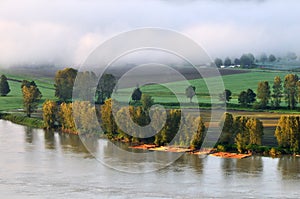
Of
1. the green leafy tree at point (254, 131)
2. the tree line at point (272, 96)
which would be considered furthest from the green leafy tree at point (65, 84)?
the green leafy tree at point (254, 131)

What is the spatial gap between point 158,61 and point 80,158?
53.3 feet

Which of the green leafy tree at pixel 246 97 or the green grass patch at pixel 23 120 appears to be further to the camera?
the green leafy tree at pixel 246 97

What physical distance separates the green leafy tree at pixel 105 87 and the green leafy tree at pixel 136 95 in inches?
41.8

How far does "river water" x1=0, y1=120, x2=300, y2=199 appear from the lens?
18047 mm

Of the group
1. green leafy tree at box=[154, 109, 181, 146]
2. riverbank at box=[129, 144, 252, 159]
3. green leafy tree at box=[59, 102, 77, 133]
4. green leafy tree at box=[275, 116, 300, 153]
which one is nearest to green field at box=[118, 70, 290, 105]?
green leafy tree at box=[59, 102, 77, 133]

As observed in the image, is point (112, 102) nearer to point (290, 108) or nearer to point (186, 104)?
point (186, 104)

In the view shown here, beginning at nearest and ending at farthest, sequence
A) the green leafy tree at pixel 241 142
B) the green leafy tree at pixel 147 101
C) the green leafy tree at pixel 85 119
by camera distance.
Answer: the green leafy tree at pixel 241 142
the green leafy tree at pixel 85 119
the green leafy tree at pixel 147 101

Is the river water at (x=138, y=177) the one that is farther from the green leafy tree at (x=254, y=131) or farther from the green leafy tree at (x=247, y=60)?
the green leafy tree at (x=247, y=60)

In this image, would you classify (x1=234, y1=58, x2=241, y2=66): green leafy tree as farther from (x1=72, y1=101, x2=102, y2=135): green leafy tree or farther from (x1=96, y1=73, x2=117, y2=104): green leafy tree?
(x1=72, y1=101, x2=102, y2=135): green leafy tree

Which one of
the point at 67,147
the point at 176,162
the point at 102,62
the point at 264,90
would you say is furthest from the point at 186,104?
the point at 176,162

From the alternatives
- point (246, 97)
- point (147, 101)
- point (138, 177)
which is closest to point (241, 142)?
point (138, 177)

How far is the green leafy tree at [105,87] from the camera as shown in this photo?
35.0 metres

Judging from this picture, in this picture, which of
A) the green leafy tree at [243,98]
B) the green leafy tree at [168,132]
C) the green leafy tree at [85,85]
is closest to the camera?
the green leafy tree at [168,132]

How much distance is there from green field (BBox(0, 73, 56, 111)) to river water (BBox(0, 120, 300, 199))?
1283cm
